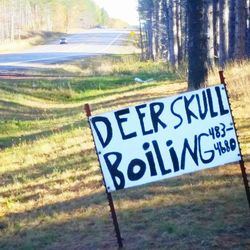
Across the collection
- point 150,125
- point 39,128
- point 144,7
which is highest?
point 144,7

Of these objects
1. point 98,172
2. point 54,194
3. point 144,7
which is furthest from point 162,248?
point 144,7

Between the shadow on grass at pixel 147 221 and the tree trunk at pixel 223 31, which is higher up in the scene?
the tree trunk at pixel 223 31

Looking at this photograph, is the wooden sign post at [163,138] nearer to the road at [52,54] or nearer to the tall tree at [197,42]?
the tall tree at [197,42]

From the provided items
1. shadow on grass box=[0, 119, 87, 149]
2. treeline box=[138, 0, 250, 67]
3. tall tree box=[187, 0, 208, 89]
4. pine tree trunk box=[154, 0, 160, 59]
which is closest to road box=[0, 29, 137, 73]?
pine tree trunk box=[154, 0, 160, 59]

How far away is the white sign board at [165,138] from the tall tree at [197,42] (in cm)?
833

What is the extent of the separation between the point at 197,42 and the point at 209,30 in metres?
7.42

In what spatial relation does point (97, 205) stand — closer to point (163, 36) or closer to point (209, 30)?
point (209, 30)

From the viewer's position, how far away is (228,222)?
574 cm

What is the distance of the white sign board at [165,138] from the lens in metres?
5.37

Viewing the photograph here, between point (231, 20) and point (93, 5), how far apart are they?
16907 cm

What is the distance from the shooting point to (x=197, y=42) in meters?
13.7

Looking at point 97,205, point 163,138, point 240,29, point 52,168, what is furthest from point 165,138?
point 240,29

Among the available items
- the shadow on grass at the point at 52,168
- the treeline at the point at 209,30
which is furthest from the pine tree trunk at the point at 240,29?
the shadow on grass at the point at 52,168

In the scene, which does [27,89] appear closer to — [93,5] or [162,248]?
[162,248]
